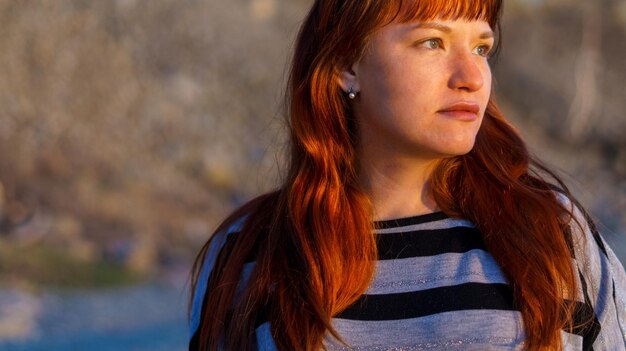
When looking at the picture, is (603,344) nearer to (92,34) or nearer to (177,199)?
(177,199)

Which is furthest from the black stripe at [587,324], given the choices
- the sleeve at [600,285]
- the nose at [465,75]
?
the nose at [465,75]

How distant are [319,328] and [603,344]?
1.75 feet

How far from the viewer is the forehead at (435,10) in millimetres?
1923

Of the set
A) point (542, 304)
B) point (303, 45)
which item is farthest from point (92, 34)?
point (542, 304)

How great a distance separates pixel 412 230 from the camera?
6.56ft

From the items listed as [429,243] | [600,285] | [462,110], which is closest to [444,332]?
[429,243]

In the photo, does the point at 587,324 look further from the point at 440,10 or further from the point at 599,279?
the point at 440,10

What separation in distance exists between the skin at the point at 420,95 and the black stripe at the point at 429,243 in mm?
66

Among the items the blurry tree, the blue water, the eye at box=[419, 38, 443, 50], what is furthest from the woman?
the blurry tree

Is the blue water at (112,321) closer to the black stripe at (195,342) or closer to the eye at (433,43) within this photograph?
the black stripe at (195,342)

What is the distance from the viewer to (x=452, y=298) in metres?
1.86

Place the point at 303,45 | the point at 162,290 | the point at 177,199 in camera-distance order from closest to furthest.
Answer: the point at 303,45 < the point at 162,290 < the point at 177,199

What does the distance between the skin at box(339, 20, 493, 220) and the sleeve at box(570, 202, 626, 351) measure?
0.28 meters

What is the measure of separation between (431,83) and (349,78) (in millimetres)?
250
